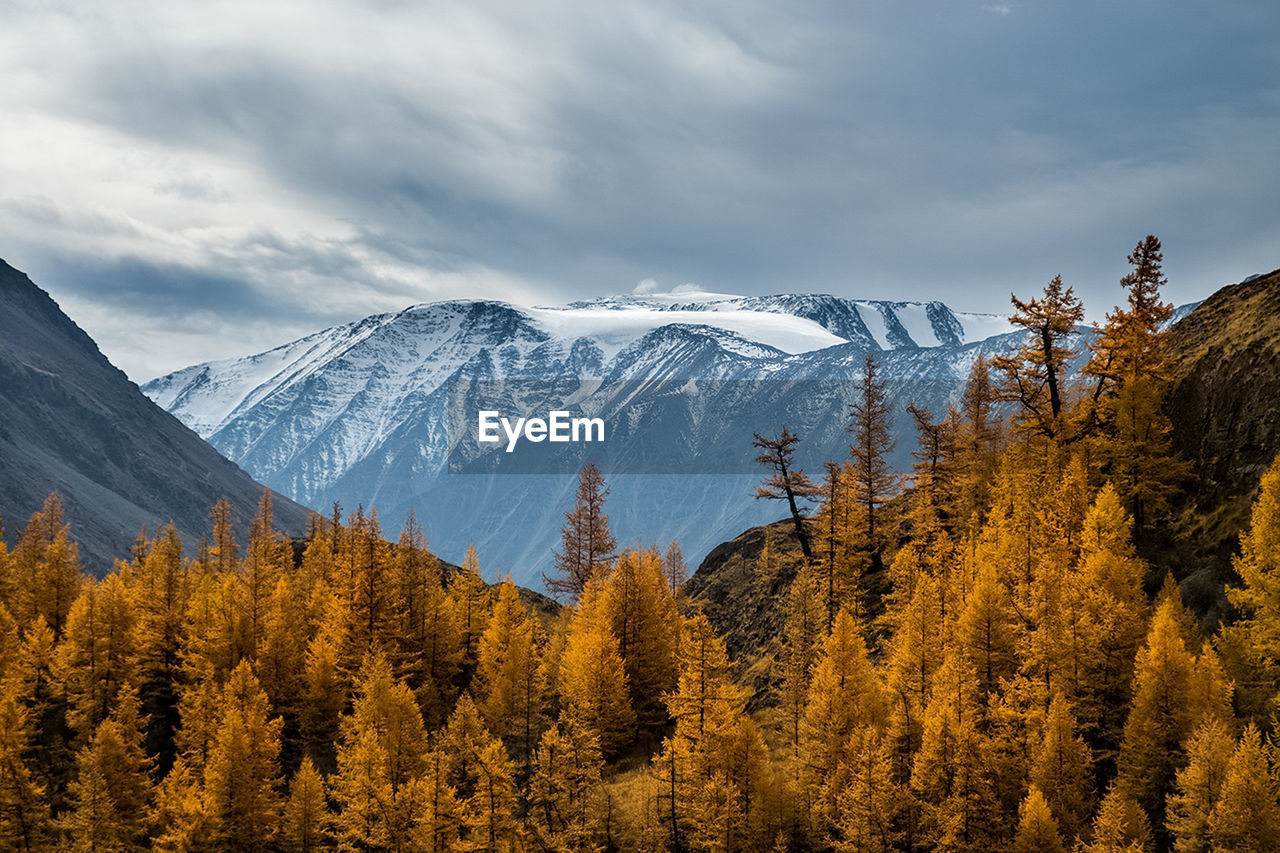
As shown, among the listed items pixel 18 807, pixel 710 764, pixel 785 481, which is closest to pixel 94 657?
pixel 18 807

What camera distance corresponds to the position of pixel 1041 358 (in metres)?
57.9

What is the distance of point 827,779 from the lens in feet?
151

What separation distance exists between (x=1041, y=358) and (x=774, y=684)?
28.2 m

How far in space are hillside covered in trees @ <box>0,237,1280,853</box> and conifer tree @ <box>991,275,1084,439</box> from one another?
9.0 inches

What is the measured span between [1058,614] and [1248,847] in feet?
38.9

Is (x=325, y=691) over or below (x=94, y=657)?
below

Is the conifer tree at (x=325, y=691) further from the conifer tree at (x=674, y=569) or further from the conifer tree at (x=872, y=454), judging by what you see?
the conifer tree at (x=674, y=569)

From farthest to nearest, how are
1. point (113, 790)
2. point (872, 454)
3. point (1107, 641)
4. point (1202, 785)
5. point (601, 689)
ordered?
point (872, 454)
point (601, 689)
point (113, 790)
point (1107, 641)
point (1202, 785)

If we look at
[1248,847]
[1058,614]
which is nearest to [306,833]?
[1058,614]

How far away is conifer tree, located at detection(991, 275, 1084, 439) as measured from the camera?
57.8m

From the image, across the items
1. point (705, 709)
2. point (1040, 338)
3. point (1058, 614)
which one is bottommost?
point (705, 709)

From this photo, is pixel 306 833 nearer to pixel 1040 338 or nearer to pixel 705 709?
pixel 705 709

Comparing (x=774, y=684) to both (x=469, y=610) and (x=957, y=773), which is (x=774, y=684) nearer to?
(x=957, y=773)

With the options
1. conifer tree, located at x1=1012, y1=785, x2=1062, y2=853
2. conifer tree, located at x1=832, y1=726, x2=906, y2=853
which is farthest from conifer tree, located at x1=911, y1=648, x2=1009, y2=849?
conifer tree, located at x1=1012, y1=785, x2=1062, y2=853
